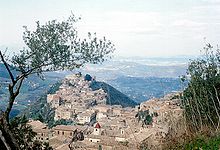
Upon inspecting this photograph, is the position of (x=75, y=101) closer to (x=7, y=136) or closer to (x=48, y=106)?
(x=48, y=106)

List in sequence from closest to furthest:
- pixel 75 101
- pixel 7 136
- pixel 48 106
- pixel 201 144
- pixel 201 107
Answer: pixel 7 136 < pixel 201 144 < pixel 201 107 < pixel 48 106 < pixel 75 101

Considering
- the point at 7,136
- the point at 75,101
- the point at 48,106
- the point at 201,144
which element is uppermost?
the point at 7,136

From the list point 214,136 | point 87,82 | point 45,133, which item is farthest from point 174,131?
point 87,82

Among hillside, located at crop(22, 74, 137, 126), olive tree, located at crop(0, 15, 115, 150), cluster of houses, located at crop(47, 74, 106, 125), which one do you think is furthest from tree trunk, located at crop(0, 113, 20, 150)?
cluster of houses, located at crop(47, 74, 106, 125)

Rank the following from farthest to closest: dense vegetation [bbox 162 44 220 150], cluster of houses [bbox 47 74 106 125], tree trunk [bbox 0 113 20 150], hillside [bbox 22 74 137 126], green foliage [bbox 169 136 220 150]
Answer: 1. cluster of houses [bbox 47 74 106 125]
2. hillside [bbox 22 74 137 126]
3. dense vegetation [bbox 162 44 220 150]
4. green foliage [bbox 169 136 220 150]
5. tree trunk [bbox 0 113 20 150]

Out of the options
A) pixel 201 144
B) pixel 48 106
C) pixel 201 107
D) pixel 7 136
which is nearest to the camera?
pixel 7 136

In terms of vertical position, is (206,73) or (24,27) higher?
Answer: (24,27)

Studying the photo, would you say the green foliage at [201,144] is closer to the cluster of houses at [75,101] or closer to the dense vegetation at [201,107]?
the dense vegetation at [201,107]

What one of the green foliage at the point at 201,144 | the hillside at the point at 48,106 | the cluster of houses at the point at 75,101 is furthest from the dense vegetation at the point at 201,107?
the cluster of houses at the point at 75,101

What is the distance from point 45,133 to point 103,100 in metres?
40.5

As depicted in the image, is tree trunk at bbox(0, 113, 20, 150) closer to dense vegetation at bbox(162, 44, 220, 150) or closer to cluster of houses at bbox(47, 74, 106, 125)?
dense vegetation at bbox(162, 44, 220, 150)

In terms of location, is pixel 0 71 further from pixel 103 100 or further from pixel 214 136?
pixel 214 136

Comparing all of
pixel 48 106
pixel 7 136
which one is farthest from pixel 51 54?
pixel 48 106

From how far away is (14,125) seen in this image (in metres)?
9.20
